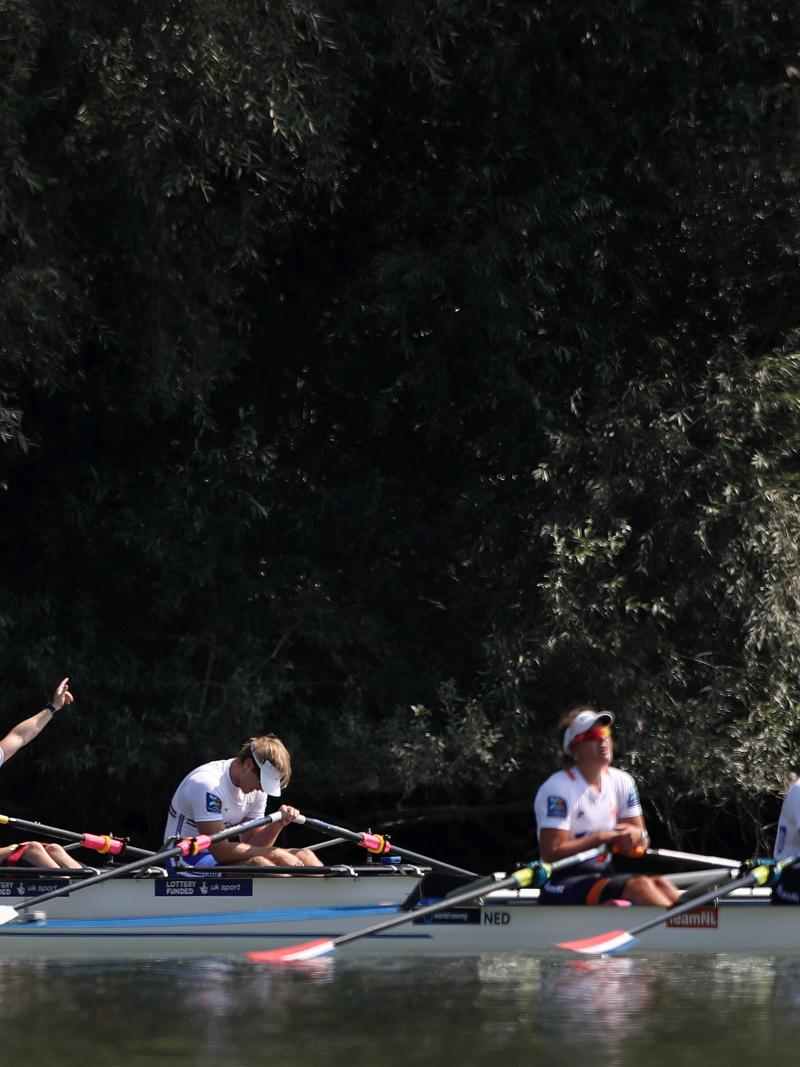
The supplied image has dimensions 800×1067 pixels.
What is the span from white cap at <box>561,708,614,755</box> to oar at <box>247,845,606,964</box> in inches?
22.7

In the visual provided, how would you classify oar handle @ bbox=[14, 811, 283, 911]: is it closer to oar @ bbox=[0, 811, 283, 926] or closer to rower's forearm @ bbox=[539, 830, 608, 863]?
oar @ bbox=[0, 811, 283, 926]

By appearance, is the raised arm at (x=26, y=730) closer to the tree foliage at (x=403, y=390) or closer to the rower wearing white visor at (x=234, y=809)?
the rower wearing white visor at (x=234, y=809)

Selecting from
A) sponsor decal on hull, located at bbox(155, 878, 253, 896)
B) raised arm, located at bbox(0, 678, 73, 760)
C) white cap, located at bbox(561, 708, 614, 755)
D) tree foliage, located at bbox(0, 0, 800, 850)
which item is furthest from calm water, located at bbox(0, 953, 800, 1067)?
tree foliage, located at bbox(0, 0, 800, 850)

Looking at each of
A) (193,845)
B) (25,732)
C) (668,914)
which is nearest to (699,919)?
(668,914)

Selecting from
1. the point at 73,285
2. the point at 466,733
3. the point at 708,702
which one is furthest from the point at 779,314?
the point at 73,285

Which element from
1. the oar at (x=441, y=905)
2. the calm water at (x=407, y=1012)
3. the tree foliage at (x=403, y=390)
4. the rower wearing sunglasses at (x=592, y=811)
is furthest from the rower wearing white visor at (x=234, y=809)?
the tree foliage at (x=403, y=390)

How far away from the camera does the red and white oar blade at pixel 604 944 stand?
8461 mm

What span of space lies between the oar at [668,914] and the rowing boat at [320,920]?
15cm

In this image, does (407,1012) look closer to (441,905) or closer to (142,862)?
(441,905)

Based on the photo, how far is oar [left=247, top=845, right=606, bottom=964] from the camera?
853 centimetres

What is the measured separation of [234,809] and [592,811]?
9.70 feet

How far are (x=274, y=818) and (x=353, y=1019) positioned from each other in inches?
112

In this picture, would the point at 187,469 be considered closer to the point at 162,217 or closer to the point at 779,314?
the point at 162,217

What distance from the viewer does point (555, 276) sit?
1413 cm
